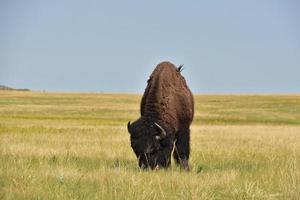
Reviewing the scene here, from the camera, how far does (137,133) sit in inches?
451

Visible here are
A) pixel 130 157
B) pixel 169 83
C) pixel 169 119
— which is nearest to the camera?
Result: pixel 169 119

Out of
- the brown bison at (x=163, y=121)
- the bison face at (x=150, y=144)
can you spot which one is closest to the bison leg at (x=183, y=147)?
the brown bison at (x=163, y=121)

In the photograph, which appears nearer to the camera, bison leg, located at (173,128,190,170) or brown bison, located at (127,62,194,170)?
brown bison, located at (127,62,194,170)

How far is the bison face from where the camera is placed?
1135 cm

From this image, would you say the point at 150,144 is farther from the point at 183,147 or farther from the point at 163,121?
the point at 183,147

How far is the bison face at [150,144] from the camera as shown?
11352 millimetres

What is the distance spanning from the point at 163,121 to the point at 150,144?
1059 mm

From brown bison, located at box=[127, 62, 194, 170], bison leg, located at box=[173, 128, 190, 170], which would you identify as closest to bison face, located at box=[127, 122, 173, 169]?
brown bison, located at box=[127, 62, 194, 170]

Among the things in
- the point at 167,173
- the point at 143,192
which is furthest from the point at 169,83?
the point at 143,192

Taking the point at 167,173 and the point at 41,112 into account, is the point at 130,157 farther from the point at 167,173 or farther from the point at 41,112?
the point at 41,112

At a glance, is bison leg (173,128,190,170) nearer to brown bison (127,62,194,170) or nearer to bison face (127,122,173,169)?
brown bison (127,62,194,170)

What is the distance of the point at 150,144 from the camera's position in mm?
11383

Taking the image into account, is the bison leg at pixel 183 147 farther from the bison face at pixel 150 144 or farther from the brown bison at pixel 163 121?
the bison face at pixel 150 144

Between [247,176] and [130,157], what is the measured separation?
477 centimetres
